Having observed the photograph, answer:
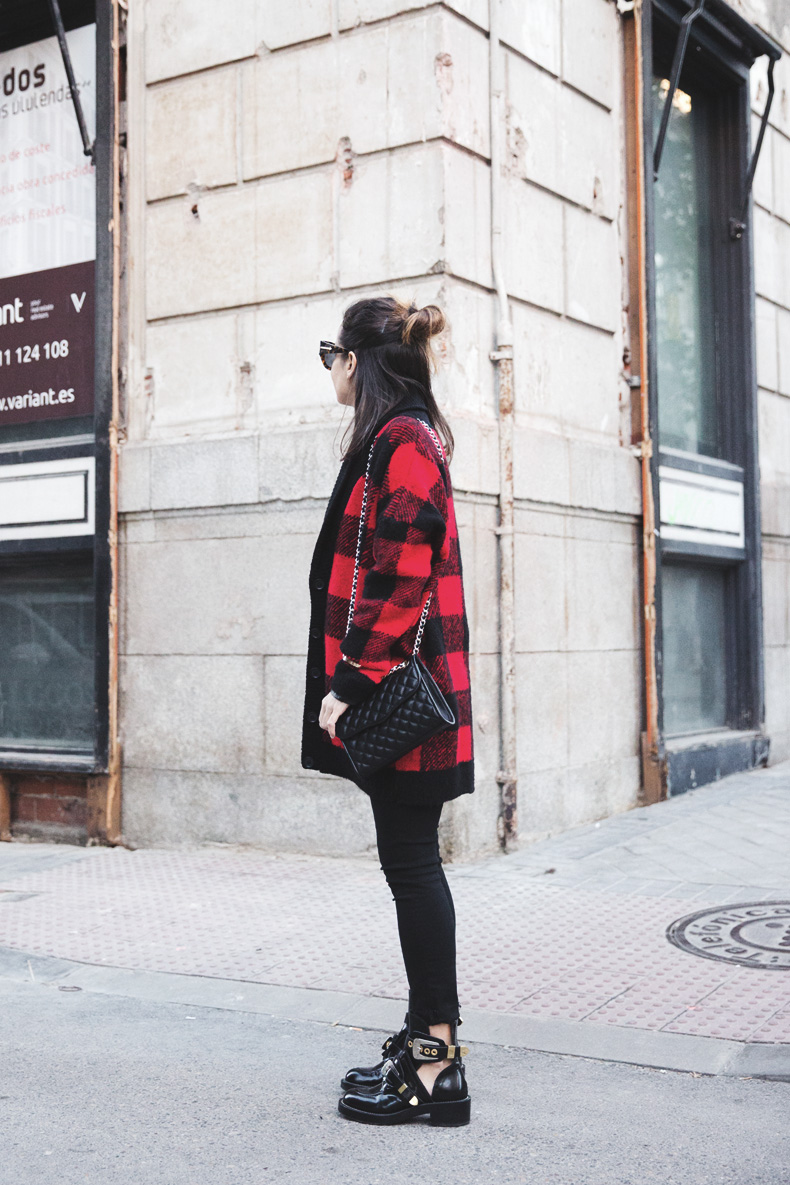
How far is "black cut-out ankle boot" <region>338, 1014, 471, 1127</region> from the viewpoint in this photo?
307 centimetres

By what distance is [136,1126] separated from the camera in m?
3.05

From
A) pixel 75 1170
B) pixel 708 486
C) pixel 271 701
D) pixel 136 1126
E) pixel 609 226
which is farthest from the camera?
pixel 708 486

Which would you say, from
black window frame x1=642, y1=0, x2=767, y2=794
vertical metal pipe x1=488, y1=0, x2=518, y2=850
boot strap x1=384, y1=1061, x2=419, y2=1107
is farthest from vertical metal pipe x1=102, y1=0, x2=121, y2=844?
boot strap x1=384, y1=1061, x2=419, y2=1107

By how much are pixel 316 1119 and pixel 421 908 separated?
1.88ft

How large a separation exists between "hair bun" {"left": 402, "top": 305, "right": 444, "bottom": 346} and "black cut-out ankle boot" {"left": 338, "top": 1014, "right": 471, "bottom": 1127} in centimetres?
170

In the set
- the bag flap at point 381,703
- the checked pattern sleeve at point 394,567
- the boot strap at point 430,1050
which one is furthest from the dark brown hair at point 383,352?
the boot strap at point 430,1050

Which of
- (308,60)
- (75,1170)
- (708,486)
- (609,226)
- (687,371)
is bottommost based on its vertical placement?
(75,1170)

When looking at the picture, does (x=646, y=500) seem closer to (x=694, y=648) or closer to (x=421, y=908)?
(x=694, y=648)

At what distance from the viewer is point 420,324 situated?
325 cm

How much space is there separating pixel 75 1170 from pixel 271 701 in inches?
149

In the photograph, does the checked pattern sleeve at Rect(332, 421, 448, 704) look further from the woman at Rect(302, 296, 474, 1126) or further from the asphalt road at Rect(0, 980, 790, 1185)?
the asphalt road at Rect(0, 980, 790, 1185)

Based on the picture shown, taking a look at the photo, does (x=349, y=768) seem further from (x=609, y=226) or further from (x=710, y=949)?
(x=609, y=226)

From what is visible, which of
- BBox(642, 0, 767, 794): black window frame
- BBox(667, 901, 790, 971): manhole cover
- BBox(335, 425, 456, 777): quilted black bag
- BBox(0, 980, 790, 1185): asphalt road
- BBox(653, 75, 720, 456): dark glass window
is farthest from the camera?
BBox(642, 0, 767, 794): black window frame

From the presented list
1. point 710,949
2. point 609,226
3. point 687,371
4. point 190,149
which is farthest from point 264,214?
point 710,949
